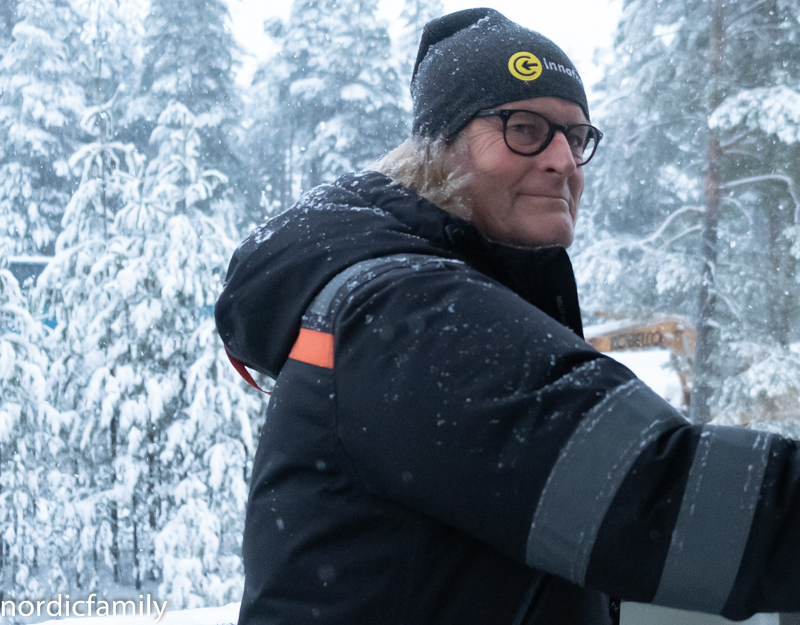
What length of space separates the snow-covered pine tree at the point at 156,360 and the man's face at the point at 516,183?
174 inches

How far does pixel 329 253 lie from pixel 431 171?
0.86ft

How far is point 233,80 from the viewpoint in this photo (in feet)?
19.1

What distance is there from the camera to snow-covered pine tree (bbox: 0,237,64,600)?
187 inches

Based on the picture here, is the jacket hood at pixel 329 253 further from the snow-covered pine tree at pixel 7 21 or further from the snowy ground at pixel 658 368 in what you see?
the snow-covered pine tree at pixel 7 21

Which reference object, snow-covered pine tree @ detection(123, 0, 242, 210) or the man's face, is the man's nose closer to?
the man's face

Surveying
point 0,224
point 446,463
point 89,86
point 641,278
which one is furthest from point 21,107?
point 446,463

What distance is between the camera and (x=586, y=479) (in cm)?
41

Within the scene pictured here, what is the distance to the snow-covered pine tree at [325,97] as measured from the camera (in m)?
5.45

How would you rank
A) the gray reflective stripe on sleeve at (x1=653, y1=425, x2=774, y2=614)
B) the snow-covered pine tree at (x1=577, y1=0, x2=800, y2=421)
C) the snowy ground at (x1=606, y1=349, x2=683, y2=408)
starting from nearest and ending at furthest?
1. the gray reflective stripe on sleeve at (x1=653, y1=425, x2=774, y2=614)
2. the snowy ground at (x1=606, y1=349, x2=683, y2=408)
3. the snow-covered pine tree at (x1=577, y1=0, x2=800, y2=421)

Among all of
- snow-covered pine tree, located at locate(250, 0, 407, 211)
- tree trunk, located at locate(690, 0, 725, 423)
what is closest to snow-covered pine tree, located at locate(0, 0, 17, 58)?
snow-covered pine tree, located at locate(250, 0, 407, 211)

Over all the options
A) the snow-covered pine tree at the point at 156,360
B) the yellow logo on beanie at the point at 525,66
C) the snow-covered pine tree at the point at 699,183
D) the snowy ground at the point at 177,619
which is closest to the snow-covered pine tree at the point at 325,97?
the snow-covered pine tree at the point at 156,360

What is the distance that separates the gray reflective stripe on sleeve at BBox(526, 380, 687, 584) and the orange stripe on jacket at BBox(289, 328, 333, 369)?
7.5 inches

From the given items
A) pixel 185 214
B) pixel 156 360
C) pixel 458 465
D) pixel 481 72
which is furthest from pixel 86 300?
pixel 458 465

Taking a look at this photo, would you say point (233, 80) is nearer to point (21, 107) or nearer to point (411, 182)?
point (21, 107)
